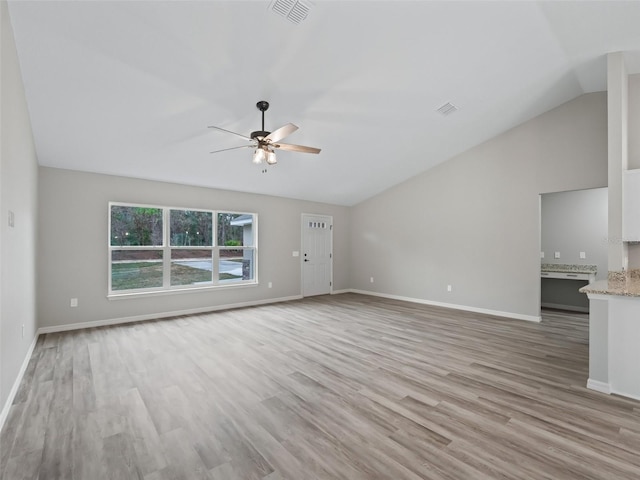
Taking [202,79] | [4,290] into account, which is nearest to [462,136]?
[202,79]

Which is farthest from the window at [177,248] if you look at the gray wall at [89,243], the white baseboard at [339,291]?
the white baseboard at [339,291]

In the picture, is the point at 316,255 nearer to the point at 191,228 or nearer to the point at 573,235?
the point at 191,228

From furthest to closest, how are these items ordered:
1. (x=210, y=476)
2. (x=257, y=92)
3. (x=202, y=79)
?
1. (x=257, y=92)
2. (x=202, y=79)
3. (x=210, y=476)

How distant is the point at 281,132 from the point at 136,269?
12.6 feet

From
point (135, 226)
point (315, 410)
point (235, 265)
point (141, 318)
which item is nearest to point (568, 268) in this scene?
point (315, 410)

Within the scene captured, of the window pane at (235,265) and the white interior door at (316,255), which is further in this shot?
the white interior door at (316,255)

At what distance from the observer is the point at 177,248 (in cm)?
563

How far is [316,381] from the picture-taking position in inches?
115

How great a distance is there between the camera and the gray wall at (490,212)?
480 cm

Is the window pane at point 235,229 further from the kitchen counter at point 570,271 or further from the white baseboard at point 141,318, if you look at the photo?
the kitchen counter at point 570,271

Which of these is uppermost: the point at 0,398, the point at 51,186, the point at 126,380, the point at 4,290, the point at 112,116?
the point at 112,116

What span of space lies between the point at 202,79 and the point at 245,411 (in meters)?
3.23

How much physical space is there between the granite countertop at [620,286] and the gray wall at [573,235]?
2939 millimetres

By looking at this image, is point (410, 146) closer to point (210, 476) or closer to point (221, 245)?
point (221, 245)
